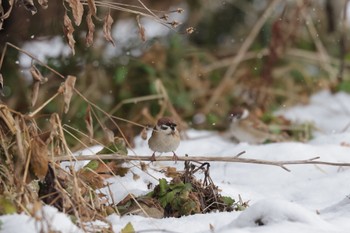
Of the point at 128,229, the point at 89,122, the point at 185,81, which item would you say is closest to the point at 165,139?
the point at 89,122

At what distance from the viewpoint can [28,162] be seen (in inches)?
104

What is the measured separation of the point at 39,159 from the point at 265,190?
4.27ft

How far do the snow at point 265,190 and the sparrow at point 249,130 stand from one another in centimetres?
12

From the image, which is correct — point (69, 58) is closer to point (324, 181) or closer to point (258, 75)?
point (258, 75)

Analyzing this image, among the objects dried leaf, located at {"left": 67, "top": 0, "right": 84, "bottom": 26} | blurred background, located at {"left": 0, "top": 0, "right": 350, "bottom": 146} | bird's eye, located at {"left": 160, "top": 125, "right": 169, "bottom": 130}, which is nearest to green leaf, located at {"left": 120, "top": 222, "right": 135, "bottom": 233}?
dried leaf, located at {"left": 67, "top": 0, "right": 84, "bottom": 26}

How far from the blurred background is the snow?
740 millimetres

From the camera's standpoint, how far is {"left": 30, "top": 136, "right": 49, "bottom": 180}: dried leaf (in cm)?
263

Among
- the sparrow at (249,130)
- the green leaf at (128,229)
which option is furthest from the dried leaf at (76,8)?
the sparrow at (249,130)

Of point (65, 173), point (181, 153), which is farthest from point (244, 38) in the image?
point (65, 173)

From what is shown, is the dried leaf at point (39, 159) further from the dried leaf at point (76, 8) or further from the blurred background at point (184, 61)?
the blurred background at point (184, 61)

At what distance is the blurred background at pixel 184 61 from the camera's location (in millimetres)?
5688

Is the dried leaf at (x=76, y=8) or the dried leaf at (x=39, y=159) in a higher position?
the dried leaf at (x=76, y=8)

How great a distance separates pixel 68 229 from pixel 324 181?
5.09 feet

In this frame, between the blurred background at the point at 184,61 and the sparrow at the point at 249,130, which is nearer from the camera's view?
the sparrow at the point at 249,130
